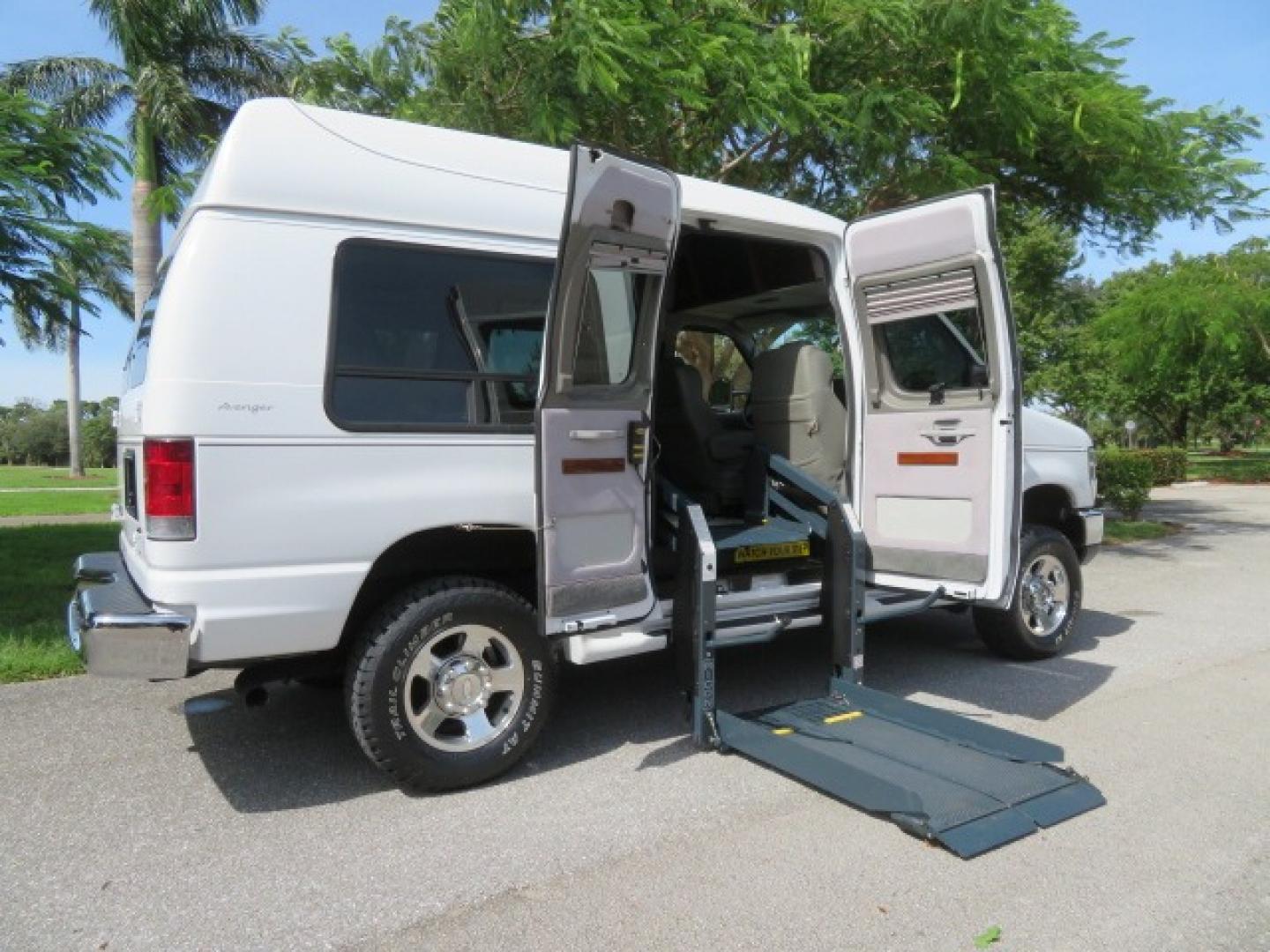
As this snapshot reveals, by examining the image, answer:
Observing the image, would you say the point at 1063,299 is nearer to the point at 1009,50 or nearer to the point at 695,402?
the point at 1009,50

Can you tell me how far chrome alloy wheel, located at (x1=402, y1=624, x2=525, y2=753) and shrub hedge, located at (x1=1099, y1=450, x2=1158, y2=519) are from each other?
12.8m

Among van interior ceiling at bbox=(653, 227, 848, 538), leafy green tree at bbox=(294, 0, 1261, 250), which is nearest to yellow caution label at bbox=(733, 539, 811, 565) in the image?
van interior ceiling at bbox=(653, 227, 848, 538)

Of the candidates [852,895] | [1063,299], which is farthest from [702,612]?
[1063,299]

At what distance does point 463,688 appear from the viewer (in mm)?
3891

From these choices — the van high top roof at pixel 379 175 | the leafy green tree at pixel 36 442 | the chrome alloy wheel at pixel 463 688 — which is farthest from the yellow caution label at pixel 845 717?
the leafy green tree at pixel 36 442

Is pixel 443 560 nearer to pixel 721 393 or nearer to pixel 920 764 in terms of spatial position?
pixel 920 764

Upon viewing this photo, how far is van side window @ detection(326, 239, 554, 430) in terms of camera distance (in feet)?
12.2

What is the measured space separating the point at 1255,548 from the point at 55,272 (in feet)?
44.3

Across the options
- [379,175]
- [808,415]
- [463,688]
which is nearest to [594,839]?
[463,688]

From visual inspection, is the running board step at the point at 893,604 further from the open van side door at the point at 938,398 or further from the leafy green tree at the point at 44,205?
the leafy green tree at the point at 44,205

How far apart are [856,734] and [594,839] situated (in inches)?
59.7

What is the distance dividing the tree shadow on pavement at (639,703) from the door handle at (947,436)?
1464 mm

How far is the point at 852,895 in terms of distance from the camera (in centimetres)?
306

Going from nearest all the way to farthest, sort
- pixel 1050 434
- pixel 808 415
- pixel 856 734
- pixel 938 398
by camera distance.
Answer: pixel 856 734 < pixel 938 398 < pixel 808 415 < pixel 1050 434
